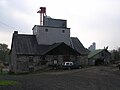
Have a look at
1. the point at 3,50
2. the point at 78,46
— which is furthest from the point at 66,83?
the point at 3,50

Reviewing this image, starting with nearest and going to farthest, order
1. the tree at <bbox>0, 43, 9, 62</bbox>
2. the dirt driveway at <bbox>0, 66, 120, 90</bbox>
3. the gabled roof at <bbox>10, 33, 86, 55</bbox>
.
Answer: the dirt driveway at <bbox>0, 66, 120, 90</bbox>
the gabled roof at <bbox>10, 33, 86, 55</bbox>
the tree at <bbox>0, 43, 9, 62</bbox>

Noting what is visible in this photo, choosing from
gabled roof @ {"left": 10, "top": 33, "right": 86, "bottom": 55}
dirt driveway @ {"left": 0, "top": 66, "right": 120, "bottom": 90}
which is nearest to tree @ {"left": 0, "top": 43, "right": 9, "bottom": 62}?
gabled roof @ {"left": 10, "top": 33, "right": 86, "bottom": 55}

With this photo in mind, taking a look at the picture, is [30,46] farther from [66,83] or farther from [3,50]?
[3,50]

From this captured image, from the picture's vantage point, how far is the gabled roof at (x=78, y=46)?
65713 millimetres

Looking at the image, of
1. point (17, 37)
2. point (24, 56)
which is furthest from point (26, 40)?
point (24, 56)

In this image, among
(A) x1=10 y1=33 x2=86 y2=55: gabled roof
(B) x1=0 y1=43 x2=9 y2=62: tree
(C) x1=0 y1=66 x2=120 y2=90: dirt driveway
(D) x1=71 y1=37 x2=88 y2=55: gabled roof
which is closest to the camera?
(C) x1=0 y1=66 x2=120 y2=90: dirt driveway

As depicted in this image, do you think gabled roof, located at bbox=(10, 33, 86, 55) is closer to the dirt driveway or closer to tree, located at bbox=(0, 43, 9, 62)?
the dirt driveway

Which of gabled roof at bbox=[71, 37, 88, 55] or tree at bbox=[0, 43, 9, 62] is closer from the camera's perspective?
gabled roof at bbox=[71, 37, 88, 55]

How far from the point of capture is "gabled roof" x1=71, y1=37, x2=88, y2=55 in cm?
6571

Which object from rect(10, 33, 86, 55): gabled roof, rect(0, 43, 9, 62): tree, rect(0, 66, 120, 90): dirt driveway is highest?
rect(0, 43, 9, 62): tree

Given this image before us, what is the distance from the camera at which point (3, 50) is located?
126062mm

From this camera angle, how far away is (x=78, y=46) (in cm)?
6819

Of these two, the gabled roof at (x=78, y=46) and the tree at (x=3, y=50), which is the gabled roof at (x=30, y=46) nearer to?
the gabled roof at (x=78, y=46)

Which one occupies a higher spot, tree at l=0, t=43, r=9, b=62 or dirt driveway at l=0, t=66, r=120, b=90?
tree at l=0, t=43, r=9, b=62
